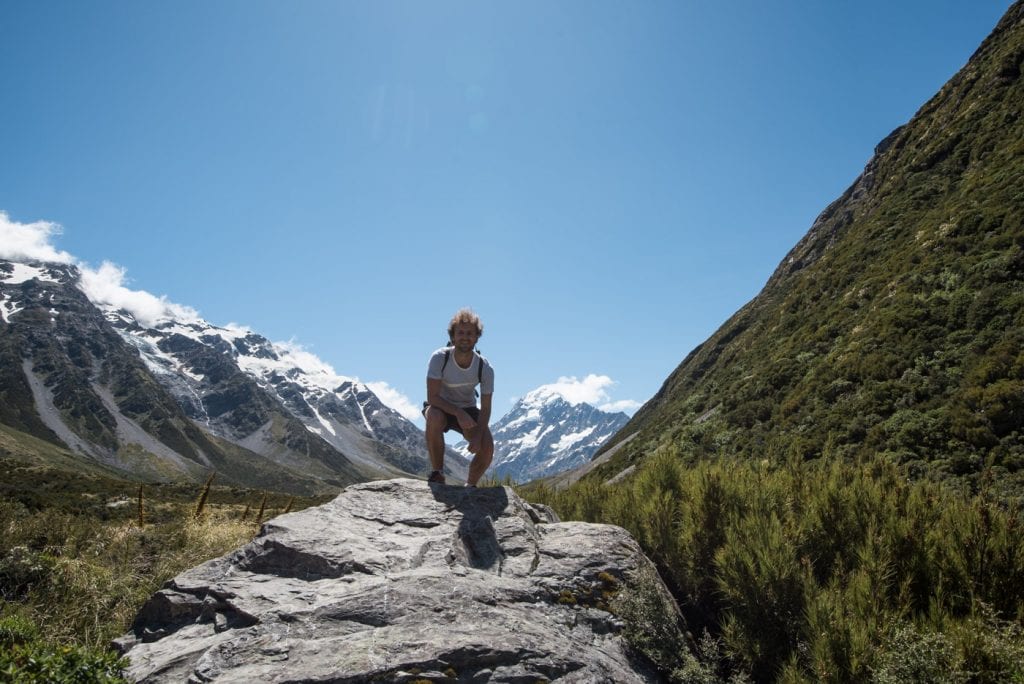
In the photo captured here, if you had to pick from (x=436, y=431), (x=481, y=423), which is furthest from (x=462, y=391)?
(x=436, y=431)

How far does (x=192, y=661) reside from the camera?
3.54m

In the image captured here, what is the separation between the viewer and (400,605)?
3883mm

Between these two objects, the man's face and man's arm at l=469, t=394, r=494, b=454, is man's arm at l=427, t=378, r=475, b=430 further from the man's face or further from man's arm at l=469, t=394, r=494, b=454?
the man's face

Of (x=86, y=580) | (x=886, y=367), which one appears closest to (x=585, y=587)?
(x=86, y=580)

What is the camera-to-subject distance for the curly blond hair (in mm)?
7195

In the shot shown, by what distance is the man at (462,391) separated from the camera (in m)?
7.12

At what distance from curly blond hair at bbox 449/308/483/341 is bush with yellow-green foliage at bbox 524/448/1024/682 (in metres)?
3.14

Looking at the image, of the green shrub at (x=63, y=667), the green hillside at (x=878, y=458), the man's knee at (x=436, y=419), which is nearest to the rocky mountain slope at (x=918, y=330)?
the green hillside at (x=878, y=458)

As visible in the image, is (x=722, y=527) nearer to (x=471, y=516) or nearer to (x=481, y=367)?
(x=471, y=516)

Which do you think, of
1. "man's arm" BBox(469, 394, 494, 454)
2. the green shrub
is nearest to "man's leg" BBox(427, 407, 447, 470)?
"man's arm" BBox(469, 394, 494, 454)

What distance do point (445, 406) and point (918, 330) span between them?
2114cm

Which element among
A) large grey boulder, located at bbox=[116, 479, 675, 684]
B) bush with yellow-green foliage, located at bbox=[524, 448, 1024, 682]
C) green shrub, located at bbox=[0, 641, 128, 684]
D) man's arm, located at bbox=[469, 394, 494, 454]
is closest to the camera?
bush with yellow-green foliage, located at bbox=[524, 448, 1024, 682]

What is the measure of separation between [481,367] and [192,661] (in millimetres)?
4569

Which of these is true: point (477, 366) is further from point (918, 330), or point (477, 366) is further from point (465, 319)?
point (918, 330)
